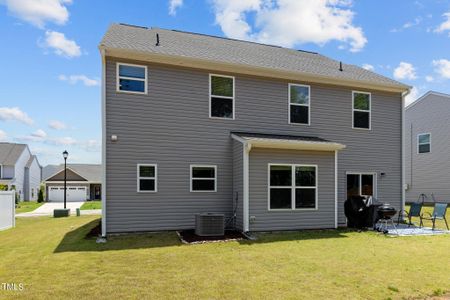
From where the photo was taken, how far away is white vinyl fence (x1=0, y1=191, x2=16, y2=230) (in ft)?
42.1

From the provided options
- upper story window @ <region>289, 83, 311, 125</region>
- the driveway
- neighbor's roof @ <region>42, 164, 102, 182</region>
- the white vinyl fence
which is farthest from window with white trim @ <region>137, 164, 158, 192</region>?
neighbor's roof @ <region>42, 164, 102, 182</region>

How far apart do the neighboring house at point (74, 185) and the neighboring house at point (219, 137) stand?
3172 centimetres

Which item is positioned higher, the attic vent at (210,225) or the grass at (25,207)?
the attic vent at (210,225)

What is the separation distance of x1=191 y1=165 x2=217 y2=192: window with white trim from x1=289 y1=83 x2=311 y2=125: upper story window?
3620 mm

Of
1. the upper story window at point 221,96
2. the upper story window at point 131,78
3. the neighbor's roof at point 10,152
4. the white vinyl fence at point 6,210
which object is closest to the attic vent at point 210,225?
the upper story window at point 221,96

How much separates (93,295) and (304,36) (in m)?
14.1

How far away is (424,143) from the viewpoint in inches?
924

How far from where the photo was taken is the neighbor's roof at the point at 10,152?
35875 millimetres

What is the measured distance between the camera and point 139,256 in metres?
7.22

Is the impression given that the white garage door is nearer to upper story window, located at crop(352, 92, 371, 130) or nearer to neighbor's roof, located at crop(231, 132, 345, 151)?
neighbor's roof, located at crop(231, 132, 345, 151)

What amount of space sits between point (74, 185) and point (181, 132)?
34356mm

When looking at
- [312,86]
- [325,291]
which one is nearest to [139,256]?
[325,291]

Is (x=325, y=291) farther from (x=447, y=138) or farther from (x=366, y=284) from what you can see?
(x=447, y=138)

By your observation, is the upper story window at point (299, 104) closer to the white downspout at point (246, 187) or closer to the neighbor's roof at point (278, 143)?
the neighbor's roof at point (278, 143)
